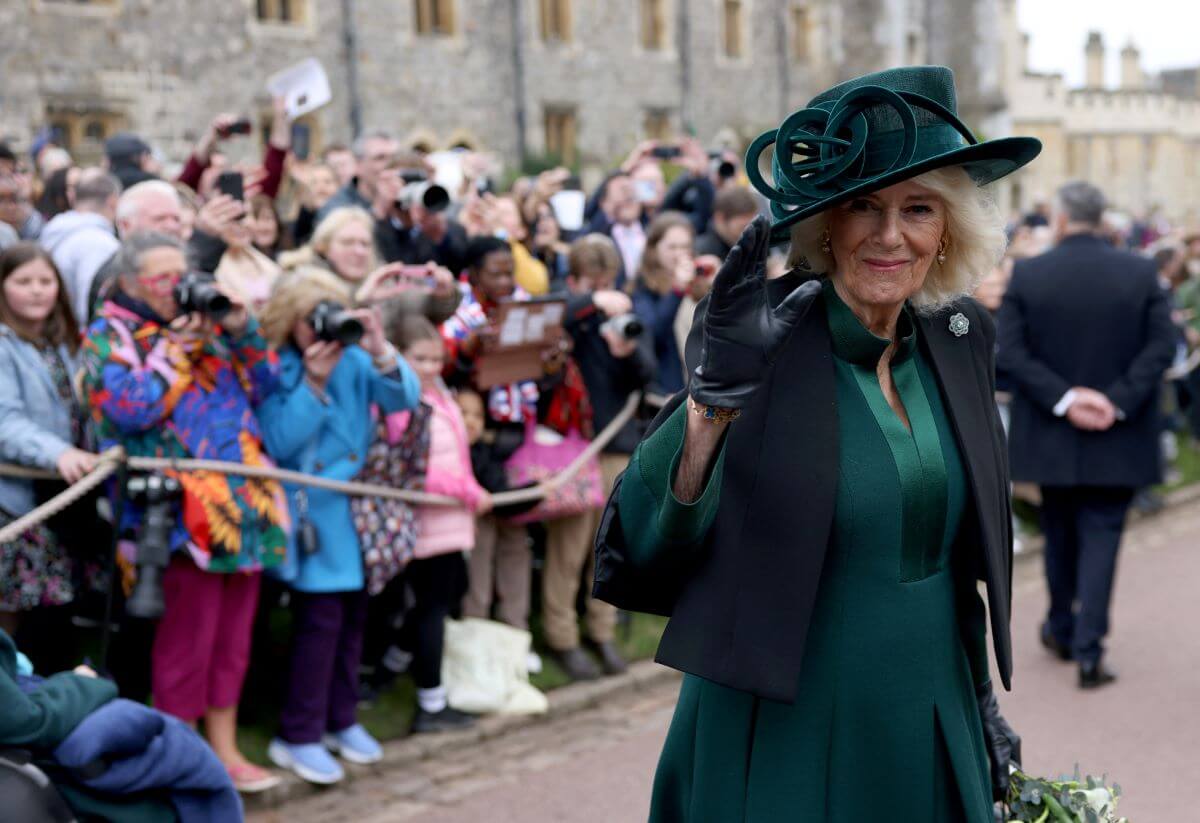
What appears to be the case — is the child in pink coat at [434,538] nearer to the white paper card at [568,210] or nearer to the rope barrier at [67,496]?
the rope barrier at [67,496]

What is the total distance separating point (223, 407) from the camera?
5.12 meters

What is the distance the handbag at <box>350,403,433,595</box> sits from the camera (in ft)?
18.3

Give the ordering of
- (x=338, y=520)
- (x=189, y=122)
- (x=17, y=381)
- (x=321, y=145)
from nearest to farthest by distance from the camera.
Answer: (x=17, y=381) < (x=338, y=520) < (x=189, y=122) < (x=321, y=145)

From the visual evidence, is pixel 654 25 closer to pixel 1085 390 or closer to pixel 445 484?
pixel 1085 390

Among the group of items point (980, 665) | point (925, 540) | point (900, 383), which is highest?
point (900, 383)

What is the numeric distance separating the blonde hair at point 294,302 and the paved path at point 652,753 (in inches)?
68.4

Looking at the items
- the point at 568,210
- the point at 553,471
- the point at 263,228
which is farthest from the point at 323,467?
the point at 568,210

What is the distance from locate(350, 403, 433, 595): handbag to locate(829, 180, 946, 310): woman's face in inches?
131

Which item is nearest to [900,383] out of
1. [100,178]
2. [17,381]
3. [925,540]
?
[925,540]

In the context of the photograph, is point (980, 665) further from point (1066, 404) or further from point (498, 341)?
point (1066, 404)

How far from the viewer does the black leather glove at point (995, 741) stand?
9.25ft

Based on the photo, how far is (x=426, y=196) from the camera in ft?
21.8

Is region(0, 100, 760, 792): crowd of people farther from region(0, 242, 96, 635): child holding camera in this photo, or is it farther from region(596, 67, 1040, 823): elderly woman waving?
region(596, 67, 1040, 823): elderly woman waving

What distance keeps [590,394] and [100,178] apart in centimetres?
249
